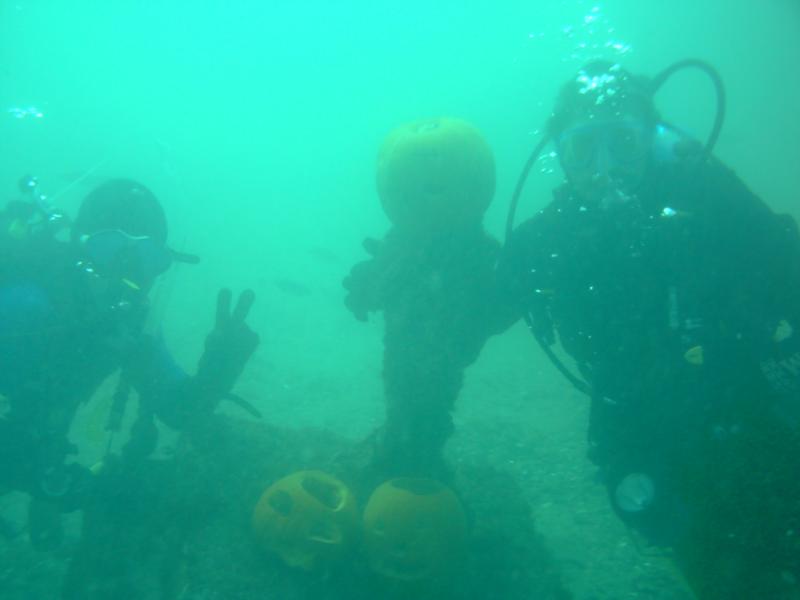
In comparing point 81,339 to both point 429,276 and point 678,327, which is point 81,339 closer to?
point 429,276

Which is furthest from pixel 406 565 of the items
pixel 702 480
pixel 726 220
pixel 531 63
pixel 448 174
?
pixel 531 63

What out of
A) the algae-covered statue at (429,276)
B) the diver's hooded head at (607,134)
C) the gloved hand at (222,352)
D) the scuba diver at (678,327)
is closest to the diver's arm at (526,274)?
the scuba diver at (678,327)

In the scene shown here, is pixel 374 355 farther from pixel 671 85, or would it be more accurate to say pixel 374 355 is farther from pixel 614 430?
pixel 671 85

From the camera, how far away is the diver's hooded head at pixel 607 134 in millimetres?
3912

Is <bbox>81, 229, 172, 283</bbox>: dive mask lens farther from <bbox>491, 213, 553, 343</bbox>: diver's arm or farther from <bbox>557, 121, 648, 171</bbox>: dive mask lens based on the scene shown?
<bbox>557, 121, 648, 171</bbox>: dive mask lens

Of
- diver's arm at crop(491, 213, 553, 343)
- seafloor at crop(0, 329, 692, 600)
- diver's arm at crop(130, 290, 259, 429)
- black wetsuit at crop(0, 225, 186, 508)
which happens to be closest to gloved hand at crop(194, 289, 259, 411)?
diver's arm at crop(130, 290, 259, 429)

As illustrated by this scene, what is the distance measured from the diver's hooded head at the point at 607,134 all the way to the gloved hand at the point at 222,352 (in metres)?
3.83

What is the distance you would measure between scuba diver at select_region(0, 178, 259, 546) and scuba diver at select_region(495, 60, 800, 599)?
3.94 meters

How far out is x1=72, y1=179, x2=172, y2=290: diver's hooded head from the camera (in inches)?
198

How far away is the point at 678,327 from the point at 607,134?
1.64 meters

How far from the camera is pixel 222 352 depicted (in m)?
5.75

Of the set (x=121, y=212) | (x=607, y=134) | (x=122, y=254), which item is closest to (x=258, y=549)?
(x=122, y=254)

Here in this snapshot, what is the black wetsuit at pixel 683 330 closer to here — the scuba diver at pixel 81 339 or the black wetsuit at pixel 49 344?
the scuba diver at pixel 81 339

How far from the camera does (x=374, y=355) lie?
1672cm
